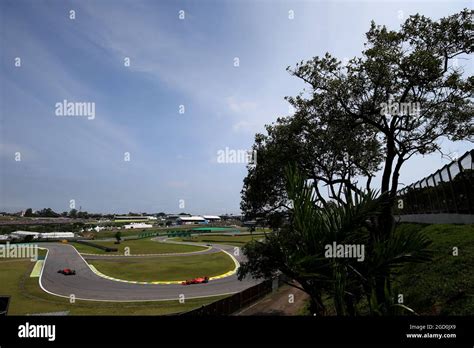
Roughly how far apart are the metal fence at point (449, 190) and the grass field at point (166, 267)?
104 feet

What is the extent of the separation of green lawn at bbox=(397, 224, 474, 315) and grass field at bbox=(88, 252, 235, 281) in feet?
119

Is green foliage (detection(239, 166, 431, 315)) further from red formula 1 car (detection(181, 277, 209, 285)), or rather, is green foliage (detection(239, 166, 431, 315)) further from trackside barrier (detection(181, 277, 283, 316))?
red formula 1 car (detection(181, 277, 209, 285))

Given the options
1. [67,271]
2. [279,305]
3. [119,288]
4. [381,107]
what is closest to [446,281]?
[381,107]

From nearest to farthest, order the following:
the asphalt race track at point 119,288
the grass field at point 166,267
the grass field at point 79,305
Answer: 1. the grass field at point 79,305
2. the asphalt race track at point 119,288
3. the grass field at point 166,267

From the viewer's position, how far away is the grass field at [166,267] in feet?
156

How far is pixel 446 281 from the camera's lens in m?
13.2

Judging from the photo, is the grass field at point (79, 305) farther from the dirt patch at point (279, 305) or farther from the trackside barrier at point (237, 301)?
the dirt patch at point (279, 305)

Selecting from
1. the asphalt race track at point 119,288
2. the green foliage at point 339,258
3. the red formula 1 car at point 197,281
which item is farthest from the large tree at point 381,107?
the red formula 1 car at point 197,281

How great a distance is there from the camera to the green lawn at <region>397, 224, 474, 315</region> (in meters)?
11.2

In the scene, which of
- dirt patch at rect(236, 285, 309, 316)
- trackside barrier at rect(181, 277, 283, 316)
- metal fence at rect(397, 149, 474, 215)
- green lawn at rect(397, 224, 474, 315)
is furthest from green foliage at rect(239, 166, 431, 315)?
dirt patch at rect(236, 285, 309, 316)

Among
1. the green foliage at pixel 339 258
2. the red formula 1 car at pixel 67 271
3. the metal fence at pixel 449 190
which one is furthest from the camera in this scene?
the red formula 1 car at pixel 67 271

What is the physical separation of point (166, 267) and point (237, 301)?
3030 centimetres

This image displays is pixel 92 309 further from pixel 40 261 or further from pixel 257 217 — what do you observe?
pixel 40 261

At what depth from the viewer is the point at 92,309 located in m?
29.7
